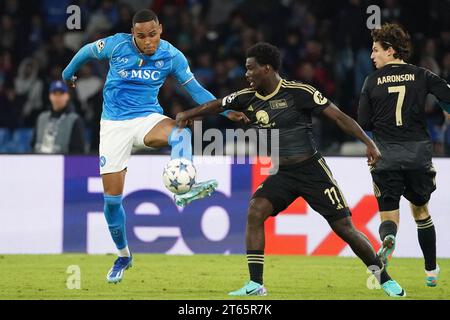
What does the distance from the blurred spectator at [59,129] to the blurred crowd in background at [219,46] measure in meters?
1.19

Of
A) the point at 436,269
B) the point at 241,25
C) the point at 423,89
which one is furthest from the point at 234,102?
the point at 241,25

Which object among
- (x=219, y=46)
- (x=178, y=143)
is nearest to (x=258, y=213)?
(x=178, y=143)

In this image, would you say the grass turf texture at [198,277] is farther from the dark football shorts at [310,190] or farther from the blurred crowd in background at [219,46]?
the blurred crowd in background at [219,46]

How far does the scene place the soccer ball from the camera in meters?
8.58

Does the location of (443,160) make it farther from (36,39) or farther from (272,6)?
(36,39)

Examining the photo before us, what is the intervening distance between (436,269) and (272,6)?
343 inches

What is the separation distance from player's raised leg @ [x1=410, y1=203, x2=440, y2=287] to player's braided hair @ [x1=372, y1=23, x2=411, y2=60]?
1383 millimetres

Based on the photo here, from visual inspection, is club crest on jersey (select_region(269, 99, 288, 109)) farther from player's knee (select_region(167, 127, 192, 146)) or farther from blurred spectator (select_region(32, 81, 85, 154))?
blurred spectator (select_region(32, 81, 85, 154))

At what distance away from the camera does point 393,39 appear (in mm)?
8977

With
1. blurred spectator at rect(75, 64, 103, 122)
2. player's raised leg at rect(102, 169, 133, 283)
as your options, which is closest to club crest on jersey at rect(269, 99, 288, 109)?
player's raised leg at rect(102, 169, 133, 283)

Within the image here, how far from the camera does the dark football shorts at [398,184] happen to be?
905 centimetres

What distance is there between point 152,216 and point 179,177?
12.1 feet

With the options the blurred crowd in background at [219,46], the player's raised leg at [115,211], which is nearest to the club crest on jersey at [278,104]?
the player's raised leg at [115,211]

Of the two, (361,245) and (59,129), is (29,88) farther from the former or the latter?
(361,245)
